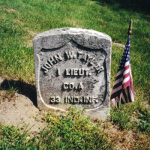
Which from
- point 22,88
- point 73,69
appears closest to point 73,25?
point 22,88

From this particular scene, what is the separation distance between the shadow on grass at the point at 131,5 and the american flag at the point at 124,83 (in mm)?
9724

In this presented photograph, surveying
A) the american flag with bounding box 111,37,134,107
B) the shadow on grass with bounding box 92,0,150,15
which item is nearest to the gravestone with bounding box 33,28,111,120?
the american flag with bounding box 111,37,134,107

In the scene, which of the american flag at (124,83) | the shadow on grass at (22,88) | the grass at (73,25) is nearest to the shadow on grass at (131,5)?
the grass at (73,25)

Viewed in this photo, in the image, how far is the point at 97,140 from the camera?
265 centimetres

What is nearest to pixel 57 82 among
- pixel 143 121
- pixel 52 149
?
pixel 52 149

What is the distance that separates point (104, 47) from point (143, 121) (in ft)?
4.82

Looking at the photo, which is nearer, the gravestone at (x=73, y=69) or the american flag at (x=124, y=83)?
the gravestone at (x=73, y=69)

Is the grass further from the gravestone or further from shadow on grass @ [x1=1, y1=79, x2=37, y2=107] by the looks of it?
the gravestone

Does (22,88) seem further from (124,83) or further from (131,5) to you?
(131,5)

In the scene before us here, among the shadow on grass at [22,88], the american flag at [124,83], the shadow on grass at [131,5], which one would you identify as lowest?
the shadow on grass at [22,88]

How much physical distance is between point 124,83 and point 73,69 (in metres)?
0.91

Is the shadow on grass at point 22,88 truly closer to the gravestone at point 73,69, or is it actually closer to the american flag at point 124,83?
the gravestone at point 73,69

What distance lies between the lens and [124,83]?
3.19 m

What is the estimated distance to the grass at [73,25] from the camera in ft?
9.48
